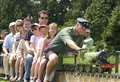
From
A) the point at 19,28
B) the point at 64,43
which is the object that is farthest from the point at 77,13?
the point at 64,43

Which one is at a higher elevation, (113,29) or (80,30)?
(80,30)

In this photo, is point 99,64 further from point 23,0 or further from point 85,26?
point 23,0

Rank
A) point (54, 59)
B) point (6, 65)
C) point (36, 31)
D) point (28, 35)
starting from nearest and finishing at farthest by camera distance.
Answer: point (54, 59) < point (36, 31) < point (28, 35) < point (6, 65)

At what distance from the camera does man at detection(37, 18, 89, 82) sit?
27.9 feet

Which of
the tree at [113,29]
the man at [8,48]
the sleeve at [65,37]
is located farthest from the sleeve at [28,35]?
the tree at [113,29]

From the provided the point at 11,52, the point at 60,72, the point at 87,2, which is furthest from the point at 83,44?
the point at 87,2

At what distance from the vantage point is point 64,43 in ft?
29.2

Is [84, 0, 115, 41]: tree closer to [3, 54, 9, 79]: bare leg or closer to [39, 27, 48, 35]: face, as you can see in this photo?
[3, 54, 9, 79]: bare leg

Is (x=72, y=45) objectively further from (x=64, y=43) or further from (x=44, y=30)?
(x=44, y=30)

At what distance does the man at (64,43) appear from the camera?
27.9 feet

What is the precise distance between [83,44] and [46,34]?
157 centimetres

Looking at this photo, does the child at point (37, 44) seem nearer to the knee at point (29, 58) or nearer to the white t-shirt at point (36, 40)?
the white t-shirt at point (36, 40)

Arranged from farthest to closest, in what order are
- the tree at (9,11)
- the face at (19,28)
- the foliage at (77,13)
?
the tree at (9,11) → the foliage at (77,13) → the face at (19,28)

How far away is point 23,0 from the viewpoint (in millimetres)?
77188
